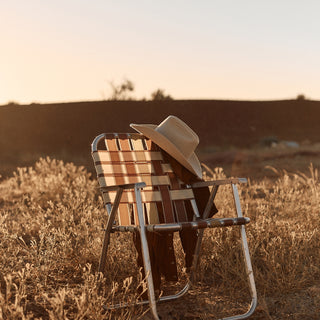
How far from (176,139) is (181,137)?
36 millimetres

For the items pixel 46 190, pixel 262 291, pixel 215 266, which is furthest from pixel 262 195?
pixel 262 291

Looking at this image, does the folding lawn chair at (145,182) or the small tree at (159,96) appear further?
the small tree at (159,96)

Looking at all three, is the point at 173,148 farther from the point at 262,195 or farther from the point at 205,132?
the point at 205,132

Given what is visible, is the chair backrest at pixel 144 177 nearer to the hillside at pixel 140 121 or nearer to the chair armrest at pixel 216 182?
the chair armrest at pixel 216 182

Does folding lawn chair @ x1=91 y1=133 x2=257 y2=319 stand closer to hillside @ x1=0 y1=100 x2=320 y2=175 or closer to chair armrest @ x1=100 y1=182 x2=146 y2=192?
chair armrest @ x1=100 y1=182 x2=146 y2=192

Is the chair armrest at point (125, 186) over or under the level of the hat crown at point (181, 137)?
under

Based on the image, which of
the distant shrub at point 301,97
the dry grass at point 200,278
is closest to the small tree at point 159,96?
the distant shrub at point 301,97

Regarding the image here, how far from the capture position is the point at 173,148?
3.14m

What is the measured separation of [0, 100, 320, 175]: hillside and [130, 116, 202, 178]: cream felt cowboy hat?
22586 millimetres

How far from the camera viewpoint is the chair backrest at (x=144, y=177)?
9.93 ft

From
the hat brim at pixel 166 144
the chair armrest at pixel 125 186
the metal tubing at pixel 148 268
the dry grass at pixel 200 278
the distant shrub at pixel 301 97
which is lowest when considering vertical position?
the dry grass at pixel 200 278

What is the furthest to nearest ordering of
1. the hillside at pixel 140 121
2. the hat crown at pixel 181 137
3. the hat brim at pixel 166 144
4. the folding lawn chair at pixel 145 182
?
1. the hillside at pixel 140 121
2. the hat crown at pixel 181 137
3. the hat brim at pixel 166 144
4. the folding lawn chair at pixel 145 182

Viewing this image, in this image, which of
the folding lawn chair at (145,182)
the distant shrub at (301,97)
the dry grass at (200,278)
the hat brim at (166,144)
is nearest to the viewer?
the dry grass at (200,278)

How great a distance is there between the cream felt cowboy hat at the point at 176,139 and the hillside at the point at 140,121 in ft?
74.1
